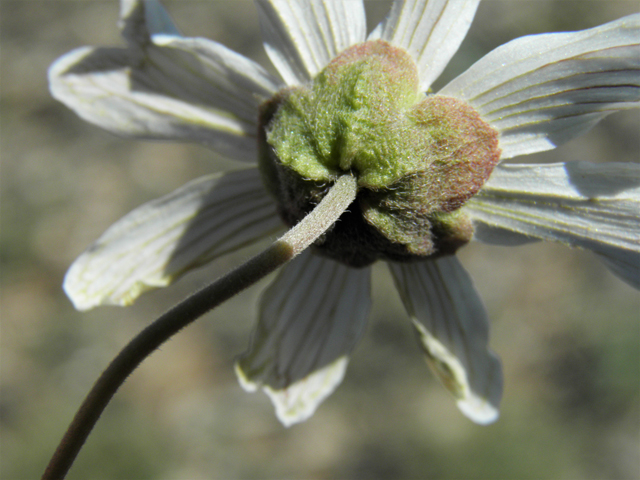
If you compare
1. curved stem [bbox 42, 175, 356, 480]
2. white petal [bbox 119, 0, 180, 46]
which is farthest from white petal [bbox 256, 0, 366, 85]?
curved stem [bbox 42, 175, 356, 480]

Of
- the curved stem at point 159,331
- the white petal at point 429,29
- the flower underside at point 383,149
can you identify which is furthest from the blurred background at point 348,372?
the curved stem at point 159,331

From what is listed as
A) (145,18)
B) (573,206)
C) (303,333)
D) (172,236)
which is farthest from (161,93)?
(573,206)

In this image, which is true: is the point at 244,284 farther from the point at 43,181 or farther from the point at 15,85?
the point at 15,85

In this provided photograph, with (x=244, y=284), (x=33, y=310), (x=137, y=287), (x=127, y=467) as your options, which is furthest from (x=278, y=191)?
(x=33, y=310)

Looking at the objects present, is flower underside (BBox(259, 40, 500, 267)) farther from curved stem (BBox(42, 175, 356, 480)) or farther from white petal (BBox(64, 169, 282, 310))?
→ white petal (BBox(64, 169, 282, 310))

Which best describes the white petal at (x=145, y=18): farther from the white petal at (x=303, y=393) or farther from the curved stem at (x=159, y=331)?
the white petal at (x=303, y=393)

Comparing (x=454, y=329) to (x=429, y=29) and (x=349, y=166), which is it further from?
(x=429, y=29)
